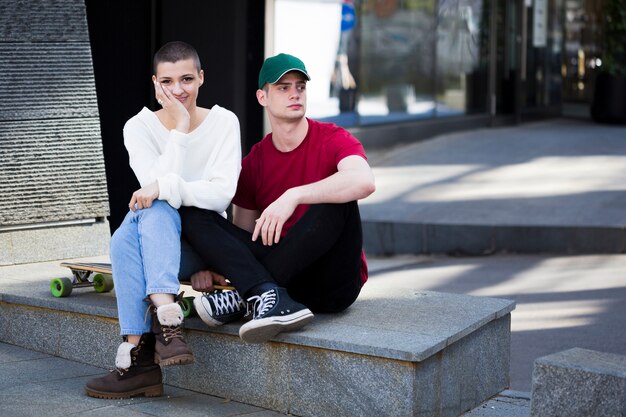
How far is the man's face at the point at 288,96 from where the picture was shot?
470 centimetres

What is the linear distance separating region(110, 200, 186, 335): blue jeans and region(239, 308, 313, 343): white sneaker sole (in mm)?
377

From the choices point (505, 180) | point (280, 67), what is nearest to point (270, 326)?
point (280, 67)

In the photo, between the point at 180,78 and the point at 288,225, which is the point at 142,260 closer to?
the point at 288,225

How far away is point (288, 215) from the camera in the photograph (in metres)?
4.47

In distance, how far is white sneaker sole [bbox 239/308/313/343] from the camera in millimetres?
4180

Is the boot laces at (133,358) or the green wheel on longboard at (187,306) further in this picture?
the green wheel on longboard at (187,306)

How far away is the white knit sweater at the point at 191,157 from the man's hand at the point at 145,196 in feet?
0.16

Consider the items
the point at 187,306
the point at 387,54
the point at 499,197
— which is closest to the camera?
the point at 187,306

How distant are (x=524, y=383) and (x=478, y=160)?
26.7 ft

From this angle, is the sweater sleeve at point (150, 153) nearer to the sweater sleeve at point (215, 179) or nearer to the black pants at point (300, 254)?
the sweater sleeve at point (215, 179)

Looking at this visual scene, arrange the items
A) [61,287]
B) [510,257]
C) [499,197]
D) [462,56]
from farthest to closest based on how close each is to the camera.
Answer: [462,56]
[499,197]
[510,257]
[61,287]

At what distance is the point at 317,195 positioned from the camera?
4.42 meters

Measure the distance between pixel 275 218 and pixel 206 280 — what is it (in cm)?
42

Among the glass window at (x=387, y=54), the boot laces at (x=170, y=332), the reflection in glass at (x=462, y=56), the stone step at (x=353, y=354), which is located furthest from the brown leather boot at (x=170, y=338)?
the reflection in glass at (x=462, y=56)
